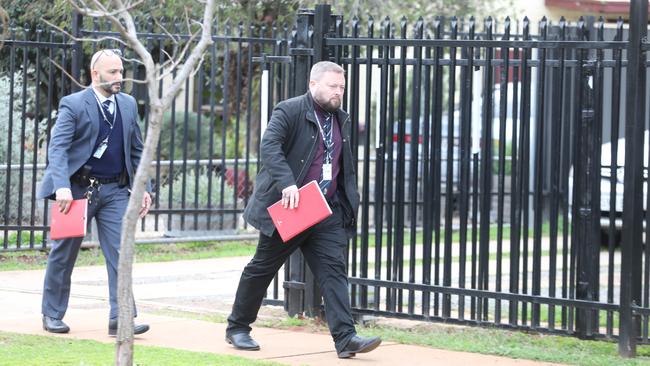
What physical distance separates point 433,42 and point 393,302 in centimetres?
184

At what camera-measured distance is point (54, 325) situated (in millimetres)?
7773

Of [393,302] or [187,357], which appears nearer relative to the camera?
[187,357]

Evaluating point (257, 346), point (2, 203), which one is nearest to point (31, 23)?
point (2, 203)

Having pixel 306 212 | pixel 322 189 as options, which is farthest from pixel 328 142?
pixel 306 212

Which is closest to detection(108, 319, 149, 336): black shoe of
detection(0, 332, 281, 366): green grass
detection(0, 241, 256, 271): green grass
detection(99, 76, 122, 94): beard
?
detection(0, 332, 281, 366): green grass

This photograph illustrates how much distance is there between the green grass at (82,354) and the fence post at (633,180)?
88.1 inches

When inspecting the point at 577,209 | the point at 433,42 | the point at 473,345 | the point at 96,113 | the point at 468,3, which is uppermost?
the point at 468,3

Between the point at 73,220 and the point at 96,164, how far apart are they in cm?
42

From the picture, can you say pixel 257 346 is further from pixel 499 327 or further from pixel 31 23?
pixel 31 23

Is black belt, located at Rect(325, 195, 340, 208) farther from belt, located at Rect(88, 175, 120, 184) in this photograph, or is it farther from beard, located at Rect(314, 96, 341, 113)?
belt, located at Rect(88, 175, 120, 184)

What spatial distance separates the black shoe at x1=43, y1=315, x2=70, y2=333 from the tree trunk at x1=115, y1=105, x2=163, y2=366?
2193 mm

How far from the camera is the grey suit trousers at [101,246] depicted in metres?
7.67

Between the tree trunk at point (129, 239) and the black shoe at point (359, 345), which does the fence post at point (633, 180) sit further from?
the tree trunk at point (129, 239)

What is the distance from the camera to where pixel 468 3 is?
19.0m
